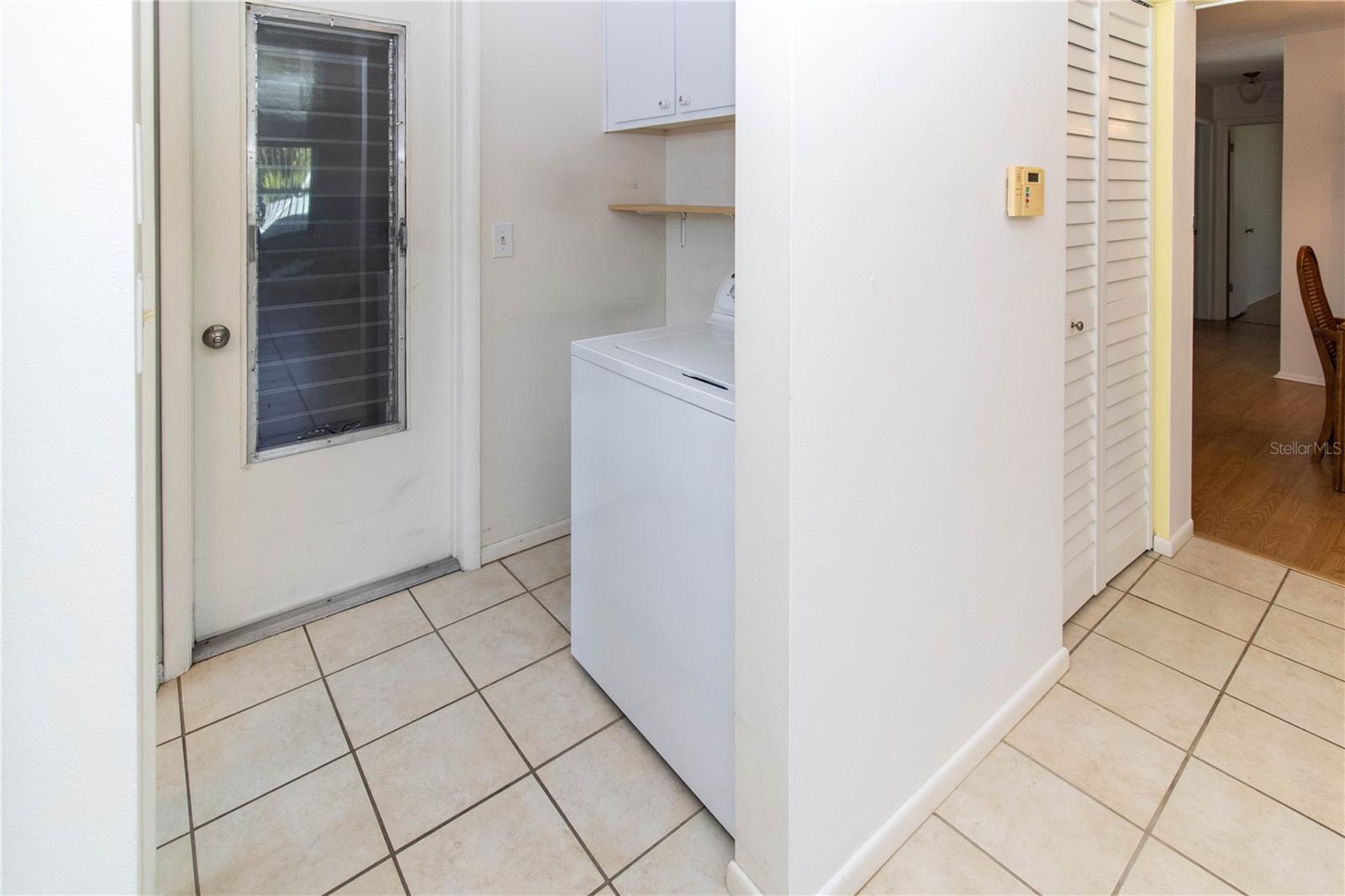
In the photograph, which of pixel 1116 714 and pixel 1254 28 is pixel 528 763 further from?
pixel 1254 28

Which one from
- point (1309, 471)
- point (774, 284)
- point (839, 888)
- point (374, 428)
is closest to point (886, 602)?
point (839, 888)

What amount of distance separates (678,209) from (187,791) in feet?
6.84

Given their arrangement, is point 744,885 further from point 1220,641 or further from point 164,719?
point 1220,641

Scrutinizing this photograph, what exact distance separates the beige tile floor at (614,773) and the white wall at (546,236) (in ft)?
2.12

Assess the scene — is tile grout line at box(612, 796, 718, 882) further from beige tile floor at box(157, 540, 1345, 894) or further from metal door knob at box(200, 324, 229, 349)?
metal door knob at box(200, 324, 229, 349)

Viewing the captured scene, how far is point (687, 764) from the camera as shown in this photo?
1.56 m

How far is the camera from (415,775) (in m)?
1.63

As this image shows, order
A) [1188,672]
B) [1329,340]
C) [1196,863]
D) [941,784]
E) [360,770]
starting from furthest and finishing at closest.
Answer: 1. [1329,340]
2. [1188,672]
3. [360,770]
4. [941,784]
5. [1196,863]

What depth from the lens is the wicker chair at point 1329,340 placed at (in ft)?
10.1

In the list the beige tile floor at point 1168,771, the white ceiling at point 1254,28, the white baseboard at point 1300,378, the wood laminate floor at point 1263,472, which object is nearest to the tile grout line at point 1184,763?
the beige tile floor at point 1168,771

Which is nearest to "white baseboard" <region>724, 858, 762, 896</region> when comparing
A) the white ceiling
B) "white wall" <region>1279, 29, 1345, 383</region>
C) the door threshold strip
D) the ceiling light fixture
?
the door threshold strip

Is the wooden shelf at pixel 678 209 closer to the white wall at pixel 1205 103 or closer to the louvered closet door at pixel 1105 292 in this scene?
the louvered closet door at pixel 1105 292

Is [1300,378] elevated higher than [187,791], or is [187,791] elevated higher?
[1300,378]
